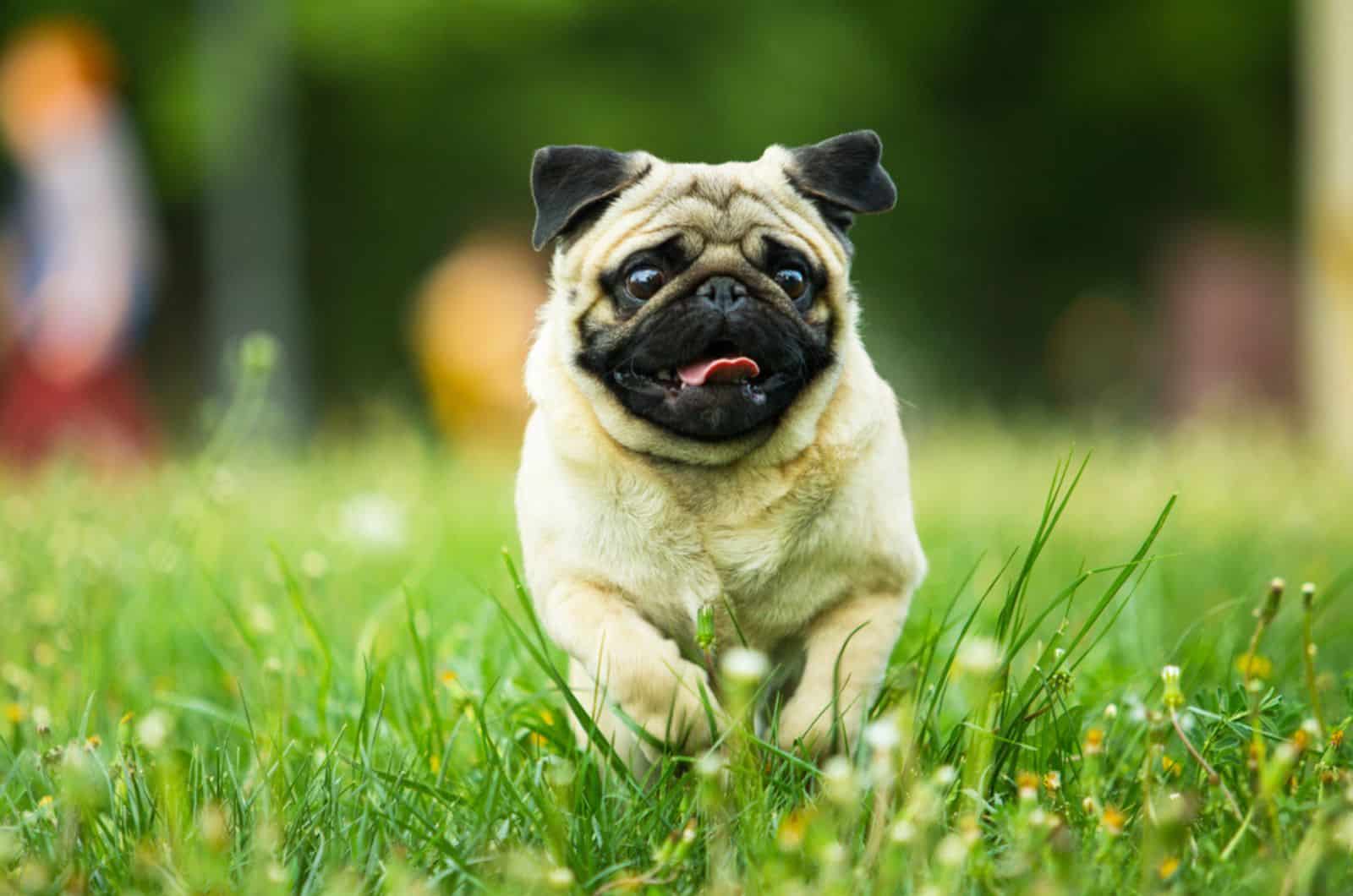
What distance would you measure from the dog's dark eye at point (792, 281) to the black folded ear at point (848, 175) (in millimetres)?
192

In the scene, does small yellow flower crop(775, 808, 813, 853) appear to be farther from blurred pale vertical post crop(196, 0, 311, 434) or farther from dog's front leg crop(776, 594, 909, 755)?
blurred pale vertical post crop(196, 0, 311, 434)

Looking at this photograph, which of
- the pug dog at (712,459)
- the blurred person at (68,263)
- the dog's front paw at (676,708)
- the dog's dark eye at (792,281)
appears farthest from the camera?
the blurred person at (68,263)

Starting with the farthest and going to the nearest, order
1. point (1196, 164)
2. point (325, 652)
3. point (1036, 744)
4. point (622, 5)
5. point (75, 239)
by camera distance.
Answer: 1. point (1196, 164)
2. point (622, 5)
3. point (75, 239)
4. point (325, 652)
5. point (1036, 744)

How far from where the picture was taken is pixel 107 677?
13.0 feet

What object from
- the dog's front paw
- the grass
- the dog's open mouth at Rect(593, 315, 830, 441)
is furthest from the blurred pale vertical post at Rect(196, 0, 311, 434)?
the dog's front paw

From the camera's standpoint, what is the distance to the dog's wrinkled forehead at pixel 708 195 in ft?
10.6

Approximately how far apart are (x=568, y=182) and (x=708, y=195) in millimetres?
307

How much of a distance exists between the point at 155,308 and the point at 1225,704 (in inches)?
758

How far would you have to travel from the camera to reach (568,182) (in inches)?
130

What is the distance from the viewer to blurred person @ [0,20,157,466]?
1070 cm

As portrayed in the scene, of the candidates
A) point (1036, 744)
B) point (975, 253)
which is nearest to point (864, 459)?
point (1036, 744)

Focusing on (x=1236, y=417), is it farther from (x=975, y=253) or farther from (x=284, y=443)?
(x=975, y=253)

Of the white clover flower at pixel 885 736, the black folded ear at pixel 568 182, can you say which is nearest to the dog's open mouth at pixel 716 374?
the black folded ear at pixel 568 182

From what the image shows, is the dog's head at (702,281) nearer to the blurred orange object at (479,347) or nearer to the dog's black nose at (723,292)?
the dog's black nose at (723,292)
